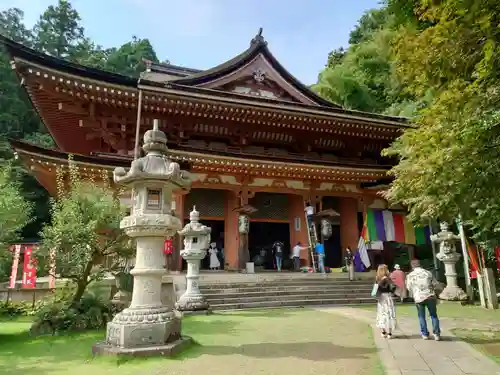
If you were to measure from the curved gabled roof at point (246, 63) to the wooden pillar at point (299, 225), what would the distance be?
6.11m

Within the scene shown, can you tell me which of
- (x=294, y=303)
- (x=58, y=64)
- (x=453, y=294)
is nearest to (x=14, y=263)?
(x=58, y=64)

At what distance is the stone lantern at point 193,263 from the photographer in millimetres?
9348

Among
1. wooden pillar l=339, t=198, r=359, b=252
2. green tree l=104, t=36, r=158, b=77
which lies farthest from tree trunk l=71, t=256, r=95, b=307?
green tree l=104, t=36, r=158, b=77

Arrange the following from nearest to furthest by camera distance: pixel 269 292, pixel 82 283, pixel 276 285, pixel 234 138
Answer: pixel 82 283 → pixel 269 292 → pixel 276 285 → pixel 234 138

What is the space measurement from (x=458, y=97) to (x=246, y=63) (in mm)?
14468

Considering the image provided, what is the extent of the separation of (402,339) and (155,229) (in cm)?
464

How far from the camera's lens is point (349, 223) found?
17234 mm

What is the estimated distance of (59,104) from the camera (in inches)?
520

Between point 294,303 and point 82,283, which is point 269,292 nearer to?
point 294,303

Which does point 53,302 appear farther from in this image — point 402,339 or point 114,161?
point 402,339

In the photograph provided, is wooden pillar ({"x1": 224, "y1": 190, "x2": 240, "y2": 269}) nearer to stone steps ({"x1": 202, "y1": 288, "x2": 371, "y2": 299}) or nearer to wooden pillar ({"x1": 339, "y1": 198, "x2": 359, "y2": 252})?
stone steps ({"x1": 202, "y1": 288, "x2": 371, "y2": 299})

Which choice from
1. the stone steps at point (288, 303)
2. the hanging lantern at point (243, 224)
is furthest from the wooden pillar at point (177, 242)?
the stone steps at point (288, 303)

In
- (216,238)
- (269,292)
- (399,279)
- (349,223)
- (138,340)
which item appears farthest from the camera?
(216,238)

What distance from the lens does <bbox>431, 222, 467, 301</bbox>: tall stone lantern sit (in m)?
11.8
